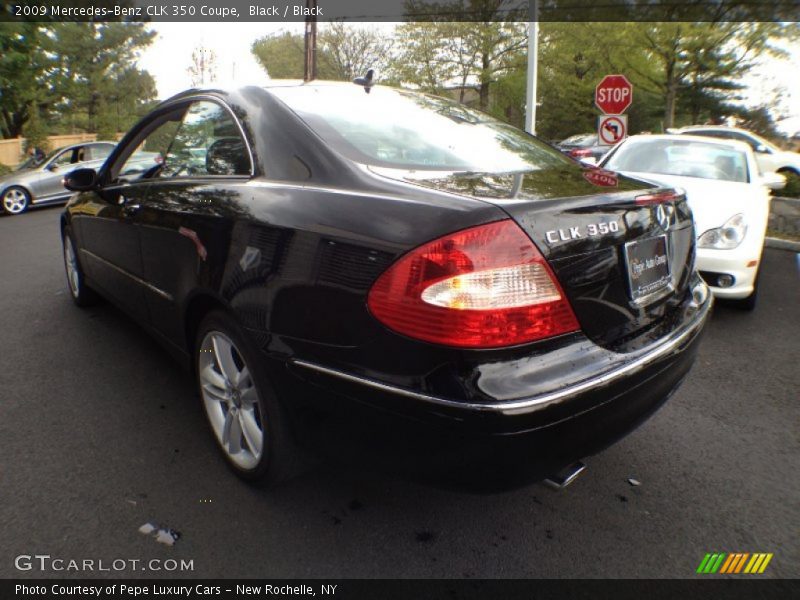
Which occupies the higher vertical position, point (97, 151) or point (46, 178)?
point (97, 151)

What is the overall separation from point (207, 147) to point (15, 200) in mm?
12361

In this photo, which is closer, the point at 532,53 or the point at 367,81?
the point at 367,81

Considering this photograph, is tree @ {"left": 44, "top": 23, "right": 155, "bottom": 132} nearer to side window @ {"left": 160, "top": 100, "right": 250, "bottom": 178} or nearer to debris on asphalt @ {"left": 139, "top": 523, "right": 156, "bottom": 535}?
side window @ {"left": 160, "top": 100, "right": 250, "bottom": 178}

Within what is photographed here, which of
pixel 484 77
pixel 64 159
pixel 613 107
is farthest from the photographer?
pixel 484 77

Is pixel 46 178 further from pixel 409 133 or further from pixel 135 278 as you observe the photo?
pixel 409 133

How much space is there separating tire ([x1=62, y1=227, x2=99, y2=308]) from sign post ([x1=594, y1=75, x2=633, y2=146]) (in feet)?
28.4

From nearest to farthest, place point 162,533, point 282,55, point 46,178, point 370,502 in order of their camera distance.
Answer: point 162,533
point 370,502
point 46,178
point 282,55

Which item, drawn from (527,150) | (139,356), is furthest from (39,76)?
(527,150)

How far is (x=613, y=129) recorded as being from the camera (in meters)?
10.4

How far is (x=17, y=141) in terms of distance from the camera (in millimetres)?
24922

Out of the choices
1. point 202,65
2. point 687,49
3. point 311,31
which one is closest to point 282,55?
point 202,65

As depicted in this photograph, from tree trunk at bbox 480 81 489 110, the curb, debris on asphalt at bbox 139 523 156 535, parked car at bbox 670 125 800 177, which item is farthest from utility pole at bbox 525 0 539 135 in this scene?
tree trunk at bbox 480 81 489 110

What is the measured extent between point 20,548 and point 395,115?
2209 millimetres

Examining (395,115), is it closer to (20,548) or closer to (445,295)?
(445,295)
